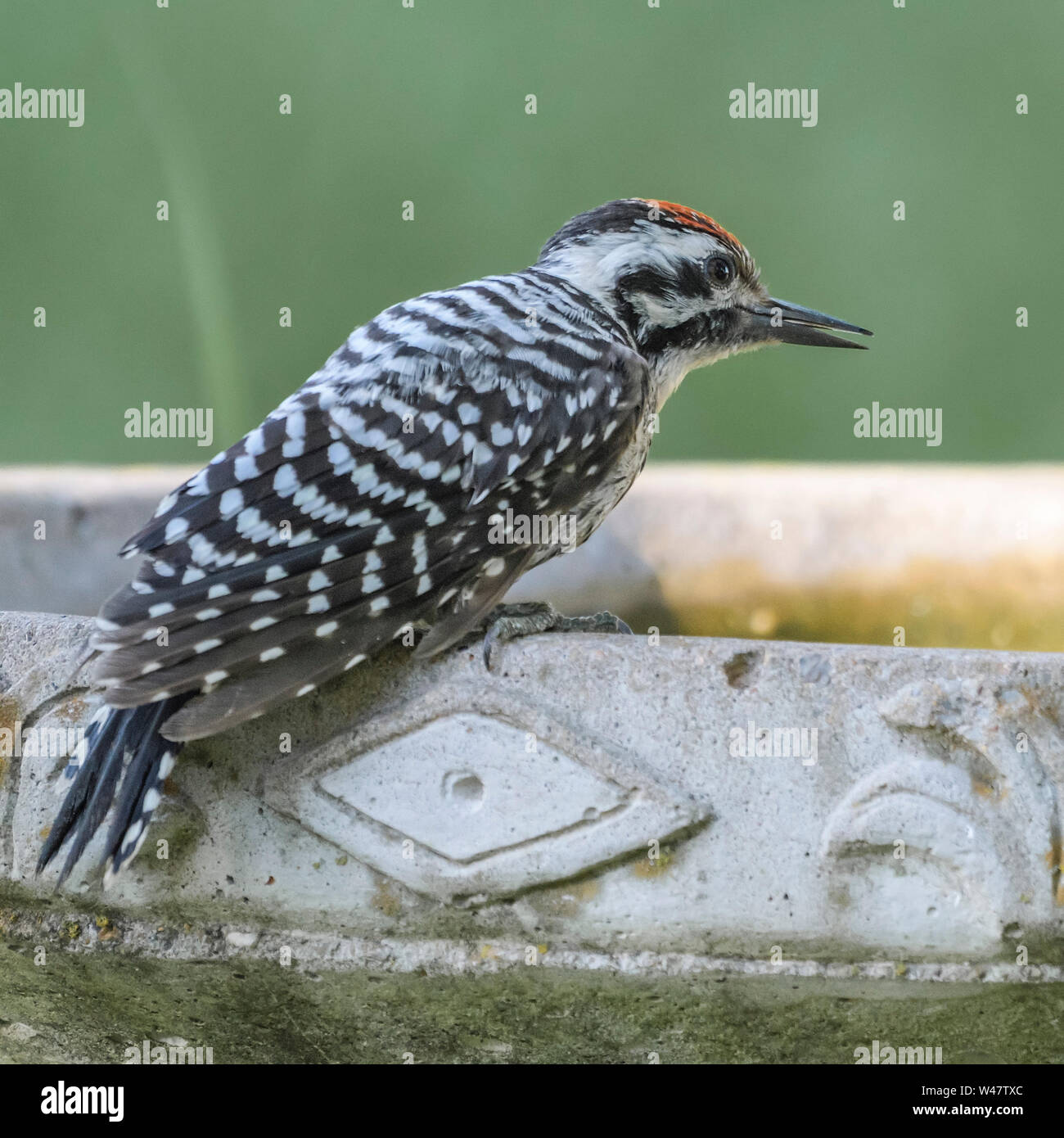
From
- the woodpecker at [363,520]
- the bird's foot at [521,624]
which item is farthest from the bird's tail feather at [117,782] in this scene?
the bird's foot at [521,624]

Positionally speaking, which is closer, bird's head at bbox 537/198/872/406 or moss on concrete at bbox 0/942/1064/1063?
moss on concrete at bbox 0/942/1064/1063

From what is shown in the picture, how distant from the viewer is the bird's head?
1.87 m

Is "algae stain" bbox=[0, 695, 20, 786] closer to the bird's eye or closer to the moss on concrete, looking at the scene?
the moss on concrete

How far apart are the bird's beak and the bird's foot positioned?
0.65 m

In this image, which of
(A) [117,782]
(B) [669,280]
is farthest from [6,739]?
(B) [669,280]

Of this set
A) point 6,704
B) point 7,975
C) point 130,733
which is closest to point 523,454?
point 130,733

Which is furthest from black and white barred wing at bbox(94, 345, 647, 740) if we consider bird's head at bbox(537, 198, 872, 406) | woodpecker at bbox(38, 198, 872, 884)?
bird's head at bbox(537, 198, 872, 406)

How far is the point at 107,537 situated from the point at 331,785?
1.44m

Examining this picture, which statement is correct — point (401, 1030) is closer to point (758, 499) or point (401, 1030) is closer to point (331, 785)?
point (331, 785)

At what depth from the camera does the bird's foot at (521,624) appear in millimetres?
1395

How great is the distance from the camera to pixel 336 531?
4.54 feet

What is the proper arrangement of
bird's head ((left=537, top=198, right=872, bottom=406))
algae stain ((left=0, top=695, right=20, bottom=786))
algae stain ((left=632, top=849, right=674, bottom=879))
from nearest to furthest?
algae stain ((left=632, top=849, right=674, bottom=879)), algae stain ((left=0, top=695, right=20, bottom=786)), bird's head ((left=537, top=198, right=872, bottom=406))

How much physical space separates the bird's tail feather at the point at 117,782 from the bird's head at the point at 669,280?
957 millimetres

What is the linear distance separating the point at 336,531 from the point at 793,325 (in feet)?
3.23
